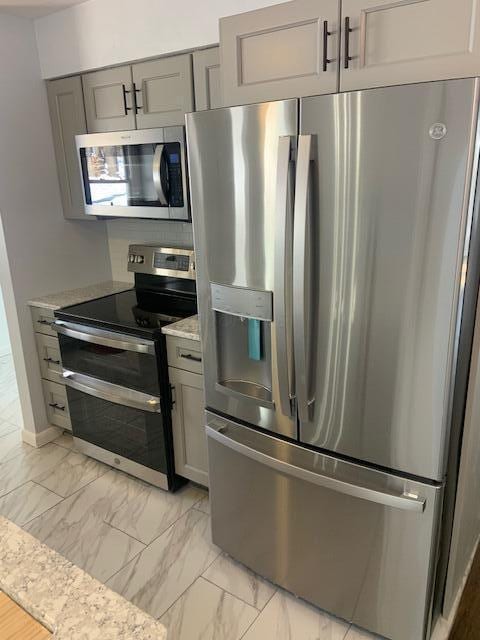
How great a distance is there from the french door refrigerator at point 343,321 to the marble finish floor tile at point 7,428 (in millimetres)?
2024

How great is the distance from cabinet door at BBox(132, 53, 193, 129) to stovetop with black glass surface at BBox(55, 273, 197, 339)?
87 cm

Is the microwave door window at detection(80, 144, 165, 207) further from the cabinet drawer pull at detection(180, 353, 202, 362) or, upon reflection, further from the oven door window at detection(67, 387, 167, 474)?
the oven door window at detection(67, 387, 167, 474)

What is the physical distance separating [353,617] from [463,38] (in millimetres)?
1899

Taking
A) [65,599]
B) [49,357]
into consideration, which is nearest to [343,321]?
[65,599]

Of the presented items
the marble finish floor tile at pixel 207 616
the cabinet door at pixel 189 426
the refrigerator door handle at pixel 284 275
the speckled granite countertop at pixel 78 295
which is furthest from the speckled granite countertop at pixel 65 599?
the speckled granite countertop at pixel 78 295

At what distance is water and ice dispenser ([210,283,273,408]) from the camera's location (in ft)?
5.62

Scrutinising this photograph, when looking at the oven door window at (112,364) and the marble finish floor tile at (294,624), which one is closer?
the marble finish floor tile at (294,624)

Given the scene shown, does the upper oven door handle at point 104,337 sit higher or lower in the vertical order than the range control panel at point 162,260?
lower

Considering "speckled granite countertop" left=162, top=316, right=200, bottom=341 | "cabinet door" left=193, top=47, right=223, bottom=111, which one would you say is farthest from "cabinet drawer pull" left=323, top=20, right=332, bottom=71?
"speckled granite countertop" left=162, top=316, right=200, bottom=341

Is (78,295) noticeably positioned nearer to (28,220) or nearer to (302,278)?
(28,220)

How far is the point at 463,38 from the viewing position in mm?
1315

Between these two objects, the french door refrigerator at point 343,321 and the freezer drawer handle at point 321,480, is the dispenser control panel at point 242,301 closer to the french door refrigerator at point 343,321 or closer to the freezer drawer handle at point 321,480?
the french door refrigerator at point 343,321

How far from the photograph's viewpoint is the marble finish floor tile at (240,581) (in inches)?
79.2

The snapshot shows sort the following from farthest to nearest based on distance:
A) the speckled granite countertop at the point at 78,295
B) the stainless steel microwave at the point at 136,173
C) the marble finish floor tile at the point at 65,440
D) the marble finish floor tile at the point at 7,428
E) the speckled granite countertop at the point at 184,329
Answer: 1. the marble finish floor tile at the point at 7,428
2. the marble finish floor tile at the point at 65,440
3. the speckled granite countertop at the point at 78,295
4. the stainless steel microwave at the point at 136,173
5. the speckled granite countertop at the point at 184,329
